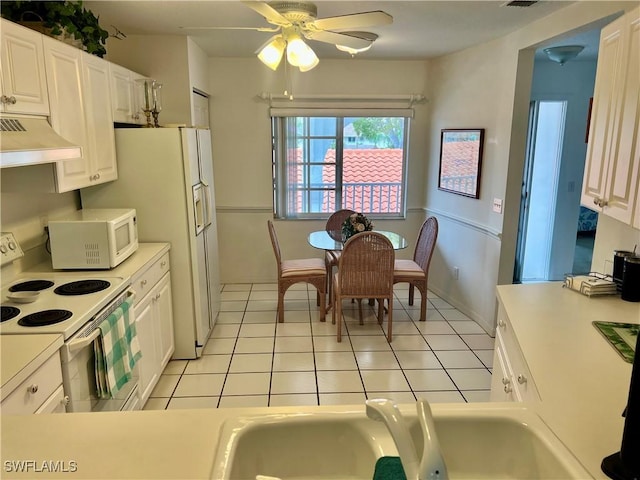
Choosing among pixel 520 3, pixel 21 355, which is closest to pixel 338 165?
pixel 520 3

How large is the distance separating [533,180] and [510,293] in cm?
311

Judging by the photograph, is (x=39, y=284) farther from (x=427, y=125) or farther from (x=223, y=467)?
(x=427, y=125)

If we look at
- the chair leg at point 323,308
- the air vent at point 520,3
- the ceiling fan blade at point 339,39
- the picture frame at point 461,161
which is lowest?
the chair leg at point 323,308

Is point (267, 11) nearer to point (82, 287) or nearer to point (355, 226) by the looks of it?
point (82, 287)

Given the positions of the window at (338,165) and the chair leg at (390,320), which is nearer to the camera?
the chair leg at (390,320)

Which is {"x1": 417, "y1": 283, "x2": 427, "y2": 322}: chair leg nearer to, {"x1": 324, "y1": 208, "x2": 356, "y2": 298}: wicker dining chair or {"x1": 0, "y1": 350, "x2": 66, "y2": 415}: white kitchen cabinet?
{"x1": 324, "y1": 208, "x2": 356, "y2": 298}: wicker dining chair

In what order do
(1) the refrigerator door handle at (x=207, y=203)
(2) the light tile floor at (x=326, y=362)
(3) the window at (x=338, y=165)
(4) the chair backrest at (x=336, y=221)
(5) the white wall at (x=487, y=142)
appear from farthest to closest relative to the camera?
1. (3) the window at (x=338, y=165)
2. (4) the chair backrest at (x=336, y=221)
3. (1) the refrigerator door handle at (x=207, y=203)
4. (5) the white wall at (x=487, y=142)
5. (2) the light tile floor at (x=326, y=362)

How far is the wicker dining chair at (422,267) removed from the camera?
13.3 ft

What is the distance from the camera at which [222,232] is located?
514 cm

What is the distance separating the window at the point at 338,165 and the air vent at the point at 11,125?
3.21 meters

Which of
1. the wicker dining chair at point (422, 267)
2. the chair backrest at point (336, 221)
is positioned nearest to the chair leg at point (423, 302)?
the wicker dining chair at point (422, 267)

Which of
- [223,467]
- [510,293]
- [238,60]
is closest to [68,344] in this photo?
[223,467]

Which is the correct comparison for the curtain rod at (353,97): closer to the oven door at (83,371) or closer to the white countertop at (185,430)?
the oven door at (83,371)

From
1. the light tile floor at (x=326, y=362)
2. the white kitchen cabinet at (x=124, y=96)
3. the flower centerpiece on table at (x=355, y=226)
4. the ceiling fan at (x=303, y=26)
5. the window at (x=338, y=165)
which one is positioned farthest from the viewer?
the window at (x=338, y=165)
